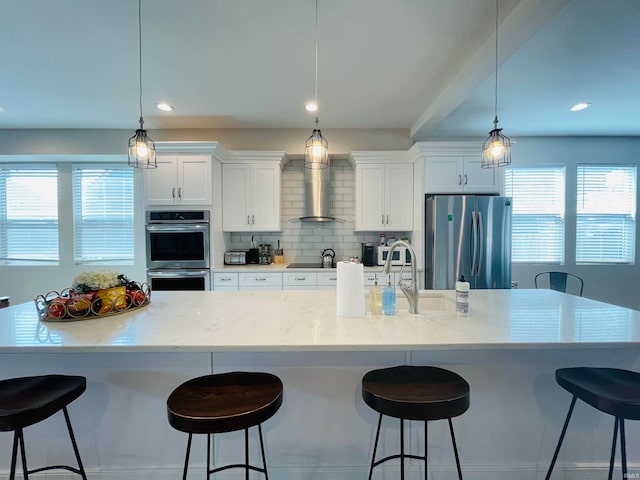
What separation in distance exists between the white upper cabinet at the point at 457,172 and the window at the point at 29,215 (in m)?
4.96

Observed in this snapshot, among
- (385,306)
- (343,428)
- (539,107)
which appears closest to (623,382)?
(385,306)

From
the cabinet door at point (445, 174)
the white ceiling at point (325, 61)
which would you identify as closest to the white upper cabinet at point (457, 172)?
the cabinet door at point (445, 174)

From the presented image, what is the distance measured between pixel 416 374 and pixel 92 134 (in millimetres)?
4497

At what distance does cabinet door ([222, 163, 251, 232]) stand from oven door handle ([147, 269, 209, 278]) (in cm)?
64

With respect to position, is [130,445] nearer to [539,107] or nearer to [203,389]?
[203,389]

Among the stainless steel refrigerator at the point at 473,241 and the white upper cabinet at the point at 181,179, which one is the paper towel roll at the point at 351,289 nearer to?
the stainless steel refrigerator at the point at 473,241

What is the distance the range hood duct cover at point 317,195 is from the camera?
3.86m

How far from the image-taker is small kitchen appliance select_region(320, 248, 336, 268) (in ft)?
12.2

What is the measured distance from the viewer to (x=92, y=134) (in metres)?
3.72

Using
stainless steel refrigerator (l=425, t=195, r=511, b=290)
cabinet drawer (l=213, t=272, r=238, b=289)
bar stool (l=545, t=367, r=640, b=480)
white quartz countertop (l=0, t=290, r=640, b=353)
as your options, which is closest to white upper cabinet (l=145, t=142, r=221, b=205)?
cabinet drawer (l=213, t=272, r=238, b=289)

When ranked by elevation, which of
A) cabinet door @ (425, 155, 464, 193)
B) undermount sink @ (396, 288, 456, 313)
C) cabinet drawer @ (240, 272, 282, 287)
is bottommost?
cabinet drawer @ (240, 272, 282, 287)

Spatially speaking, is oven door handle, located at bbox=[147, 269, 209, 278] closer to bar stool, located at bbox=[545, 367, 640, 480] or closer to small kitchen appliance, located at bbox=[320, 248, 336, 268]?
small kitchen appliance, located at bbox=[320, 248, 336, 268]

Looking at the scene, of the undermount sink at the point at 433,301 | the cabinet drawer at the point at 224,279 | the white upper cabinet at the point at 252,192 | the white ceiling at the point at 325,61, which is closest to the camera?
the white ceiling at the point at 325,61

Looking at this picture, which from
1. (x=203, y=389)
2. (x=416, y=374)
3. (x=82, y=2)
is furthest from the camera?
(x=82, y=2)
